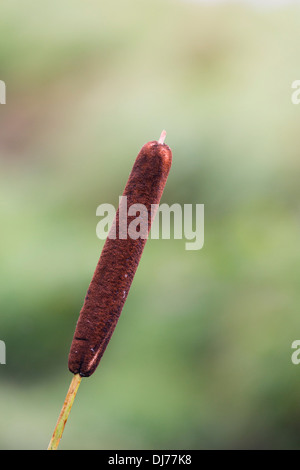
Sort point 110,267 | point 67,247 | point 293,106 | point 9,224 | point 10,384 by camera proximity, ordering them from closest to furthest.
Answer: point 110,267
point 10,384
point 67,247
point 9,224
point 293,106

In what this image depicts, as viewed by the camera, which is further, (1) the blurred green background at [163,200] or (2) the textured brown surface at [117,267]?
(1) the blurred green background at [163,200]

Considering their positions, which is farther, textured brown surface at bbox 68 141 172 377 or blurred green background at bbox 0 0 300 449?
blurred green background at bbox 0 0 300 449

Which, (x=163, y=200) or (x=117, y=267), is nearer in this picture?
(x=117, y=267)

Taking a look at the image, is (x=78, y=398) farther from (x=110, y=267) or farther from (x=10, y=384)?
(x=110, y=267)

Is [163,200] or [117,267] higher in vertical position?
[163,200]
